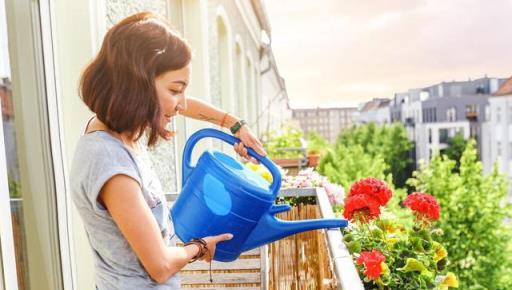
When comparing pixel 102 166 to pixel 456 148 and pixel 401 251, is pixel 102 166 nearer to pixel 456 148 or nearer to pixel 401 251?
pixel 401 251

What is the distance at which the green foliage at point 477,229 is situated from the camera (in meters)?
21.4

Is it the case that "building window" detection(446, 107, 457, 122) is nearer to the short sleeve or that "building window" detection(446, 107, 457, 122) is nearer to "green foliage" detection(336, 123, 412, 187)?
"green foliage" detection(336, 123, 412, 187)

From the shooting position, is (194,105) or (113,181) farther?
(194,105)

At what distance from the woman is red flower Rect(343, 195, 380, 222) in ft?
2.78

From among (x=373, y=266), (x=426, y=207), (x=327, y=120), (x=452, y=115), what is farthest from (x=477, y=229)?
(x=327, y=120)

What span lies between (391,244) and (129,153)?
1.08 metres

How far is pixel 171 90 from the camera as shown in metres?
1.17

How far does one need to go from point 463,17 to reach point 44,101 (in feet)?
175

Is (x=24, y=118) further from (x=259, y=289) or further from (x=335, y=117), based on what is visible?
(x=335, y=117)

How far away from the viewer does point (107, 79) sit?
3.66 feet

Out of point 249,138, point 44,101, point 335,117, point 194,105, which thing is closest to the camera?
point 249,138

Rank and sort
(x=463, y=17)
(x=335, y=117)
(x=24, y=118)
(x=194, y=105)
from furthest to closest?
(x=335, y=117)
(x=463, y=17)
(x=24, y=118)
(x=194, y=105)

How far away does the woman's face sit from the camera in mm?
1146

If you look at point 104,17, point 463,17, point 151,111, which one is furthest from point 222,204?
point 463,17
